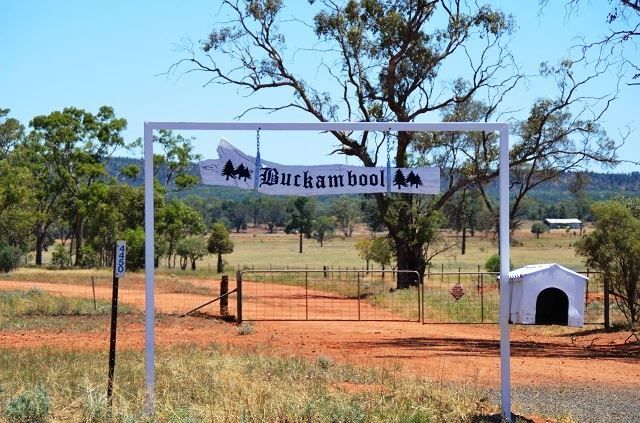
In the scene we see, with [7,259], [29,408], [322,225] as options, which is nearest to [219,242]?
[7,259]

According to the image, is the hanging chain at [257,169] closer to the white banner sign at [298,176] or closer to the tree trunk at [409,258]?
the white banner sign at [298,176]

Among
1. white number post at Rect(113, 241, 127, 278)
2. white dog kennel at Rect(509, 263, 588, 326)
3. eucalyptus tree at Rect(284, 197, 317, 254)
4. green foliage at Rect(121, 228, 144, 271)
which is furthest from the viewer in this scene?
eucalyptus tree at Rect(284, 197, 317, 254)

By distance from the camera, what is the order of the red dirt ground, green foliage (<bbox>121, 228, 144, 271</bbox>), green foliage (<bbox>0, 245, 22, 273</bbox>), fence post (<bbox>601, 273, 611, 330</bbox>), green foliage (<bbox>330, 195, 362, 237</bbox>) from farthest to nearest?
green foliage (<bbox>330, 195, 362, 237</bbox>) < green foliage (<bbox>121, 228, 144, 271</bbox>) < green foliage (<bbox>0, 245, 22, 273</bbox>) < fence post (<bbox>601, 273, 611, 330</bbox>) < the red dirt ground

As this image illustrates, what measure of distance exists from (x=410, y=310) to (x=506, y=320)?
16.0 meters

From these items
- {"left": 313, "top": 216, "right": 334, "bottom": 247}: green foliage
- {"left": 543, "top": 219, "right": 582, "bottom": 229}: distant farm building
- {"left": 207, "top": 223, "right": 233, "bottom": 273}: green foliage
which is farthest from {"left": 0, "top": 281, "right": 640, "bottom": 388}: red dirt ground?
{"left": 543, "top": 219, "right": 582, "bottom": 229}: distant farm building

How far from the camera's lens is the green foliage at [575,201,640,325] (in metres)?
19.2

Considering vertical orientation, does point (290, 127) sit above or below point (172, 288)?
above

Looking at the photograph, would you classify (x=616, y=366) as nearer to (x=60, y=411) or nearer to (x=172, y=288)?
(x=60, y=411)

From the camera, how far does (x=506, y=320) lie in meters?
8.20

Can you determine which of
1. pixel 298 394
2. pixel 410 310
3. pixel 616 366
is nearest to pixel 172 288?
pixel 410 310

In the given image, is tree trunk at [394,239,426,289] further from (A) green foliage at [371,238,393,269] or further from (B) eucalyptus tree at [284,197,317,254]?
(B) eucalyptus tree at [284,197,317,254]

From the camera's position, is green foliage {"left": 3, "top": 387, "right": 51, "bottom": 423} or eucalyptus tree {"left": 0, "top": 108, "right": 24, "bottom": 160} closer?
green foliage {"left": 3, "top": 387, "right": 51, "bottom": 423}

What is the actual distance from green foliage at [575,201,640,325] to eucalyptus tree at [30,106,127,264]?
38.3 metres

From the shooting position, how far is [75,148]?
181ft
